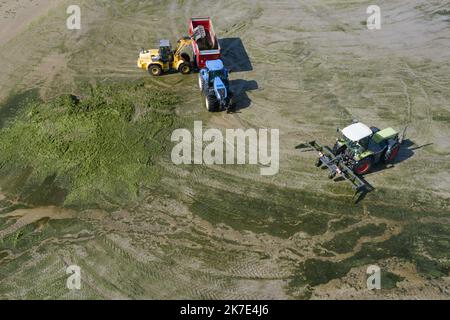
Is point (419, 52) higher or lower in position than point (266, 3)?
lower

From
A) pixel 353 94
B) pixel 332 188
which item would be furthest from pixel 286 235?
pixel 353 94

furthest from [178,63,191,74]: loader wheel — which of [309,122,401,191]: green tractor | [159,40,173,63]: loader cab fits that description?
[309,122,401,191]: green tractor

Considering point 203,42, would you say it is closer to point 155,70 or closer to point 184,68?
point 184,68

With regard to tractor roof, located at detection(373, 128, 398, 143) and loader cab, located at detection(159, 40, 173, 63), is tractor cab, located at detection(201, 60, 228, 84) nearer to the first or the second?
loader cab, located at detection(159, 40, 173, 63)

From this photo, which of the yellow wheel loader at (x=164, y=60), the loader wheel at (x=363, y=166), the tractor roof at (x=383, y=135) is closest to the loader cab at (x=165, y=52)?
the yellow wheel loader at (x=164, y=60)

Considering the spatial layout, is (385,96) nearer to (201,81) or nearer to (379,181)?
(379,181)

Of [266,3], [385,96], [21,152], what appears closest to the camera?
[21,152]
